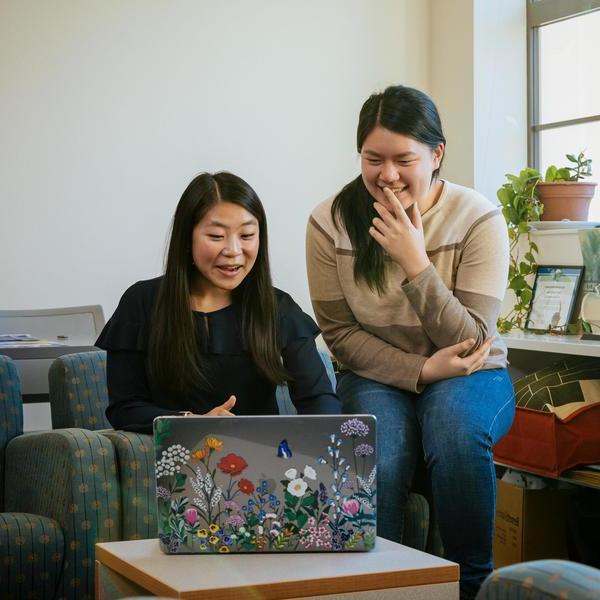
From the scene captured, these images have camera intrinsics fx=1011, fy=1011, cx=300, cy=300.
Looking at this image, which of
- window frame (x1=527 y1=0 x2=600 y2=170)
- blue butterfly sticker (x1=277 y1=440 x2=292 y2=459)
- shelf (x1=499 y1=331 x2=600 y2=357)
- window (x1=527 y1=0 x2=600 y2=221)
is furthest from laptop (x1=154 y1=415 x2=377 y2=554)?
window frame (x1=527 y1=0 x2=600 y2=170)

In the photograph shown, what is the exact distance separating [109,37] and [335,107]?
36.5 inches

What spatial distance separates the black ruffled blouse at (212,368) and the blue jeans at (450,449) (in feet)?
0.33

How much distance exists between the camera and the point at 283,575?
4.42 ft

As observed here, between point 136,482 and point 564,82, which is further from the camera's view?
point 564,82

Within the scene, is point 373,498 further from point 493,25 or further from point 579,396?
point 493,25

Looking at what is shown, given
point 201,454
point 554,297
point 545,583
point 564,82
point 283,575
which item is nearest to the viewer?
point 545,583

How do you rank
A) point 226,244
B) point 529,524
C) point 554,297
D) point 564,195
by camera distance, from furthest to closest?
point 564,195 → point 554,297 → point 529,524 → point 226,244

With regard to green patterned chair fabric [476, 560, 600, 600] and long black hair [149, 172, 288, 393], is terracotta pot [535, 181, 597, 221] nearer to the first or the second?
long black hair [149, 172, 288, 393]

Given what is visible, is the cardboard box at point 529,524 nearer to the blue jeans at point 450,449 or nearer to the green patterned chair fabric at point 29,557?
the blue jeans at point 450,449

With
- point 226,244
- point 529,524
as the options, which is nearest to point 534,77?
point 529,524

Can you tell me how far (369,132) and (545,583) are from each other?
1.49m

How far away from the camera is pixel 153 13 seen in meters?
3.58

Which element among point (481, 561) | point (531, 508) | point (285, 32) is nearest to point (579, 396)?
point (531, 508)

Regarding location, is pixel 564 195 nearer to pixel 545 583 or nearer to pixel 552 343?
pixel 552 343
